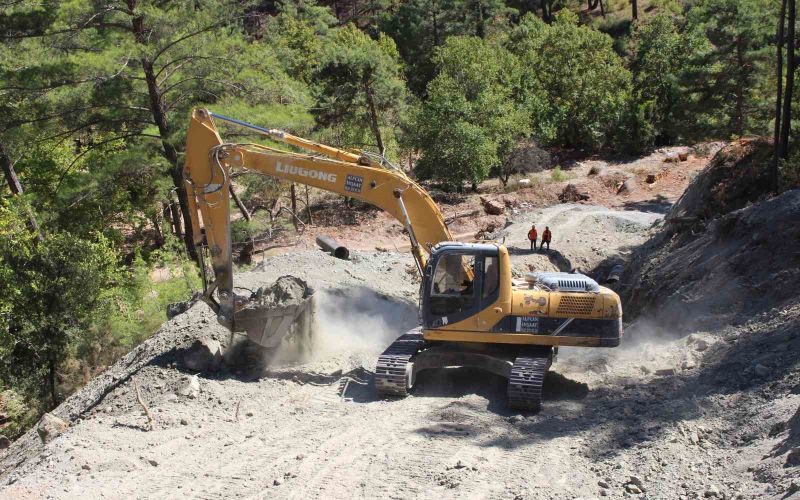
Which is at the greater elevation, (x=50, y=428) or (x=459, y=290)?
(x=459, y=290)

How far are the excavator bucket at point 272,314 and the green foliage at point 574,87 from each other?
29.1 m

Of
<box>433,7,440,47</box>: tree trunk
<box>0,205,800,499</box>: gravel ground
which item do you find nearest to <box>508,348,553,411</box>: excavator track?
<box>0,205,800,499</box>: gravel ground

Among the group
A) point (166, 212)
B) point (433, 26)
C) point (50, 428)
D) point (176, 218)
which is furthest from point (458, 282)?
point (433, 26)

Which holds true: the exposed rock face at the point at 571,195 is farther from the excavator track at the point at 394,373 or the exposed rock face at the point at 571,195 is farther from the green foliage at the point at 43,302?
the excavator track at the point at 394,373

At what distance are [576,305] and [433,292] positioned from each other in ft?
6.80

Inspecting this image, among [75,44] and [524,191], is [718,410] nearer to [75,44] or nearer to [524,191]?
[75,44]

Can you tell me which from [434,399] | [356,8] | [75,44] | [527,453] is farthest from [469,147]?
[356,8]

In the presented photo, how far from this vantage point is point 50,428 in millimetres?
11195

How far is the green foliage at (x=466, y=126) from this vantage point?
33750 mm

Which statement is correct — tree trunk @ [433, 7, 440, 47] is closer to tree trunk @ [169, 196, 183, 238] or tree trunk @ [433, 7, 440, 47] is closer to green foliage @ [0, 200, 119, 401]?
tree trunk @ [169, 196, 183, 238]

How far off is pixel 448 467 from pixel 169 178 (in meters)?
13.5

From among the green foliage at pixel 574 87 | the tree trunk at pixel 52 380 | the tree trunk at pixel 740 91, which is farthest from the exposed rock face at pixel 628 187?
the tree trunk at pixel 52 380

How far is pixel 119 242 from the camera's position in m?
27.6

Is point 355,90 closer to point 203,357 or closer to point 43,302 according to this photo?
point 43,302
